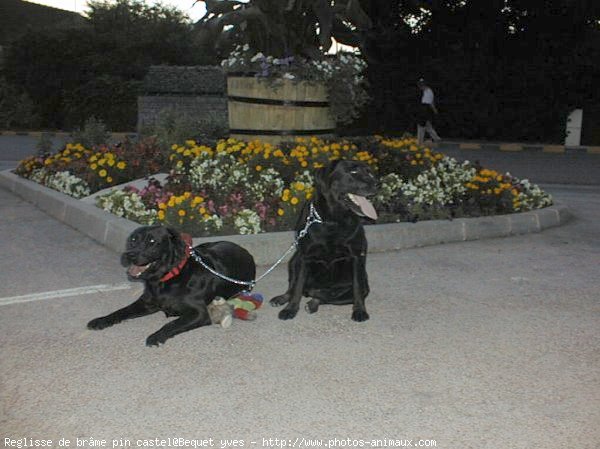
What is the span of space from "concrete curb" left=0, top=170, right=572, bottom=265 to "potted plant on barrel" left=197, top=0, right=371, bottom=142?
2.38 meters

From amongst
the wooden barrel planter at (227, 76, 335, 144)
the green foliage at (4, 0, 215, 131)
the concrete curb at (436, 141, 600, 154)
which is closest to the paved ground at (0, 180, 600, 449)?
the wooden barrel planter at (227, 76, 335, 144)

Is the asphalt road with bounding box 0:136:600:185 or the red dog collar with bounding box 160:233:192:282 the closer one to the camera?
the red dog collar with bounding box 160:233:192:282

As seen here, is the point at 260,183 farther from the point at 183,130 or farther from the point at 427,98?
the point at 427,98

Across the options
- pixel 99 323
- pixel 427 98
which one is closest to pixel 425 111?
pixel 427 98

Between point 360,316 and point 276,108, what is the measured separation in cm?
464

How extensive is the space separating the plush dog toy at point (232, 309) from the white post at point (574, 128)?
19.8 meters

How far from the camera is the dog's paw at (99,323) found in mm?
4539

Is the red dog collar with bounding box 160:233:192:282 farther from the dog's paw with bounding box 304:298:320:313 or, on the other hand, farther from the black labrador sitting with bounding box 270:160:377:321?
the dog's paw with bounding box 304:298:320:313

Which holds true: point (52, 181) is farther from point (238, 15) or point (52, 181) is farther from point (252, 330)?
point (252, 330)

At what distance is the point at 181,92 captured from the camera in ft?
86.0

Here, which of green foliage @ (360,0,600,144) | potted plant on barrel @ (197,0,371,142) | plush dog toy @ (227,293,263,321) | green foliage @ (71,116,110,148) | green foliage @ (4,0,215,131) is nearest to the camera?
plush dog toy @ (227,293,263,321)

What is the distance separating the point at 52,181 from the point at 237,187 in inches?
135

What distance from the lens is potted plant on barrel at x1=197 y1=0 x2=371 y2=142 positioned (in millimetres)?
8852

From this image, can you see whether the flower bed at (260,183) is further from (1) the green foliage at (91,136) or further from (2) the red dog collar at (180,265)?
(2) the red dog collar at (180,265)
